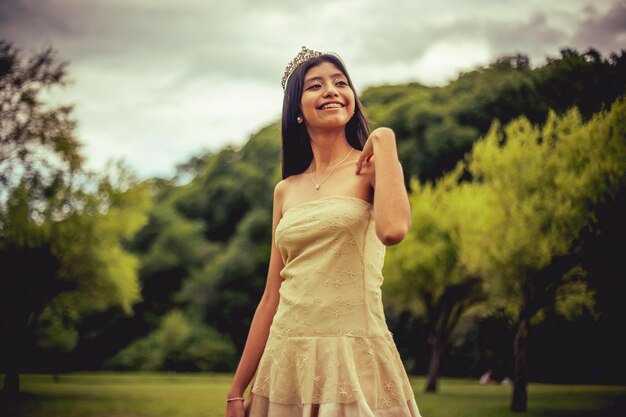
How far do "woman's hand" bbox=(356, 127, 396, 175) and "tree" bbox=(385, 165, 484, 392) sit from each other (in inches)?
779

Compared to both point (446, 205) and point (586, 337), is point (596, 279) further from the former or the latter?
point (446, 205)

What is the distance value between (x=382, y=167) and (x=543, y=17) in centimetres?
1501

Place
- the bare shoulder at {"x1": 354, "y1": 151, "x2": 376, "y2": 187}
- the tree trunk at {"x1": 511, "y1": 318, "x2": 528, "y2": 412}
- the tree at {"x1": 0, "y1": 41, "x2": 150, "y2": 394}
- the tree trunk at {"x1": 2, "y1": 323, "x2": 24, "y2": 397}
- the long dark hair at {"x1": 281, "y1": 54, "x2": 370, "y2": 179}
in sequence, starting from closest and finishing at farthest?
the bare shoulder at {"x1": 354, "y1": 151, "x2": 376, "y2": 187}, the long dark hair at {"x1": 281, "y1": 54, "x2": 370, "y2": 179}, the tree at {"x1": 0, "y1": 41, "x2": 150, "y2": 394}, the tree trunk at {"x1": 511, "y1": 318, "x2": 528, "y2": 412}, the tree trunk at {"x1": 2, "y1": 323, "x2": 24, "y2": 397}

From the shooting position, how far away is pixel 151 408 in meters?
15.9

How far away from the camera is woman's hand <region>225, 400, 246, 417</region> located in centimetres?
240

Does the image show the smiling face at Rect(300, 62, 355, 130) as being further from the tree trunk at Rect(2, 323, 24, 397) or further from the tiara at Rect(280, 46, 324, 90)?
the tree trunk at Rect(2, 323, 24, 397)

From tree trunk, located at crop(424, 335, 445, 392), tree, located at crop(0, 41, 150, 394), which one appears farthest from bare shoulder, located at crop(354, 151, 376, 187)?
tree trunk, located at crop(424, 335, 445, 392)

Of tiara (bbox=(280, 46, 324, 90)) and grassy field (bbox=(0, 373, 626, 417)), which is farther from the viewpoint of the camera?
grassy field (bbox=(0, 373, 626, 417))

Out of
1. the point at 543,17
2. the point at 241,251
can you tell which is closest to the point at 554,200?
the point at 543,17

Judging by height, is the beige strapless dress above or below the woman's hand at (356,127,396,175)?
below

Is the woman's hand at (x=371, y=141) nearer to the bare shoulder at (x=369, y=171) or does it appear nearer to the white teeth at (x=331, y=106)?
the bare shoulder at (x=369, y=171)

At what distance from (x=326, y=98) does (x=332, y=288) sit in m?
0.69

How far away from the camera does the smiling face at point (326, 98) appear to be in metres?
2.48

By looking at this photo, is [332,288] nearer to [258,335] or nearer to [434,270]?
[258,335]
